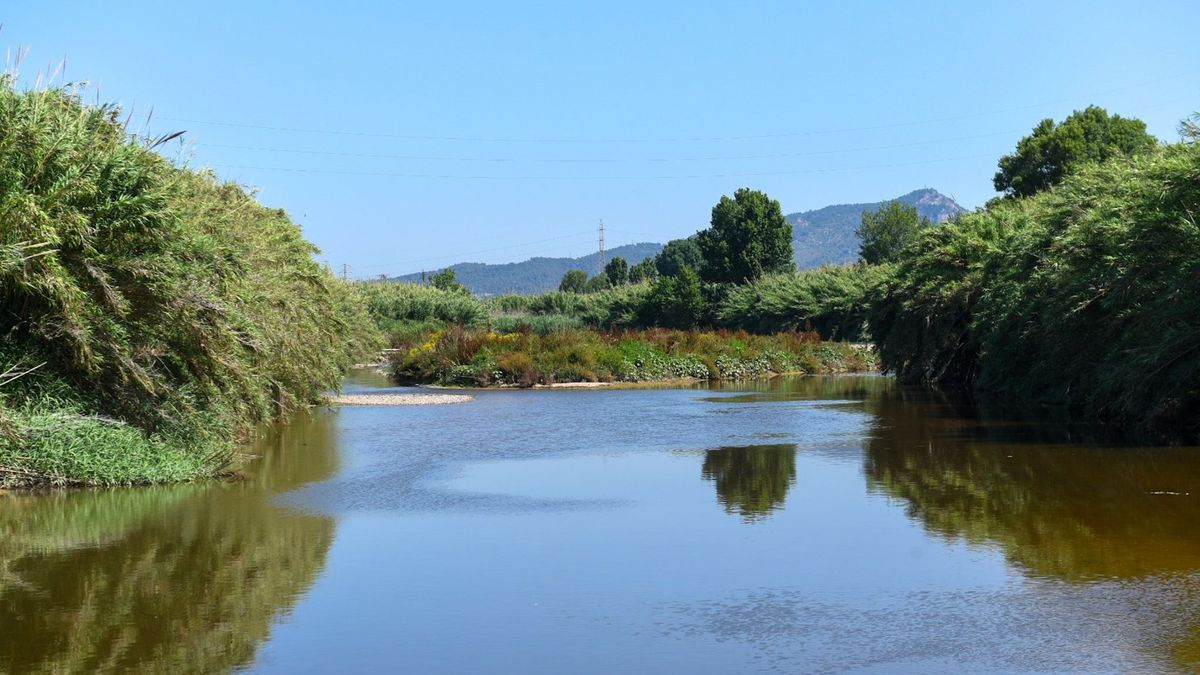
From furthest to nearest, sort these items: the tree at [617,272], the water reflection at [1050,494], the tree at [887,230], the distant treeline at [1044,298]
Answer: the tree at [617,272], the tree at [887,230], the distant treeline at [1044,298], the water reflection at [1050,494]

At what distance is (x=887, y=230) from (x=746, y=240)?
27.5 meters

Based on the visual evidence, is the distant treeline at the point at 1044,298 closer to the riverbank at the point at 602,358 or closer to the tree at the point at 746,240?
the riverbank at the point at 602,358

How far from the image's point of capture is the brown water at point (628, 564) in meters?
8.16

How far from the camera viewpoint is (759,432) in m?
23.1

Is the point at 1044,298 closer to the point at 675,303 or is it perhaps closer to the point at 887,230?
the point at 675,303

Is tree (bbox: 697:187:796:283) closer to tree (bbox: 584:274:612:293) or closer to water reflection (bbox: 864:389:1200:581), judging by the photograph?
tree (bbox: 584:274:612:293)

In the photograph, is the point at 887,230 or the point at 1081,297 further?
the point at 887,230

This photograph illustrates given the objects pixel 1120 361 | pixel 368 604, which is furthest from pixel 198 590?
pixel 1120 361

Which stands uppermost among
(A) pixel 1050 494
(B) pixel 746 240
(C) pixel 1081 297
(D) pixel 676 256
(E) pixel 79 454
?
(D) pixel 676 256

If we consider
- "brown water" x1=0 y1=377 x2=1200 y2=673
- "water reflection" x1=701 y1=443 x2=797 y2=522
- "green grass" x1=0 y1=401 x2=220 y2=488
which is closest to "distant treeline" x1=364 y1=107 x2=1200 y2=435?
"brown water" x1=0 y1=377 x2=1200 y2=673

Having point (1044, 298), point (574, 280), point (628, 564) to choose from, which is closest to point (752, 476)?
point (628, 564)

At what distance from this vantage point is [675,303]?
72.9 m

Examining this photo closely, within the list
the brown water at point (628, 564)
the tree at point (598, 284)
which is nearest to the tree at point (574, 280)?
the tree at point (598, 284)

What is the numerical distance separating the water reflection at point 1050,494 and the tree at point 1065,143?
50635mm
